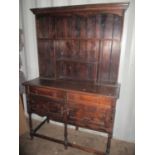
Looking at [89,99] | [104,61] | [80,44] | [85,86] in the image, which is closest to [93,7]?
[80,44]

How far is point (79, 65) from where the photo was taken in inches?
76.2

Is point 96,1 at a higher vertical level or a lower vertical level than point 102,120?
higher

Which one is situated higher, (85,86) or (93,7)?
(93,7)

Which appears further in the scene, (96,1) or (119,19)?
(96,1)

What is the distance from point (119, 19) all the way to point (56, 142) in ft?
6.23

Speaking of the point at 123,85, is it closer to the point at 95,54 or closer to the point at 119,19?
the point at 95,54

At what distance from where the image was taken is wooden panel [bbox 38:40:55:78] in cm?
202

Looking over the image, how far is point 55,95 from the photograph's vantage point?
1739 millimetres

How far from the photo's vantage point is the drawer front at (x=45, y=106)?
5.82ft

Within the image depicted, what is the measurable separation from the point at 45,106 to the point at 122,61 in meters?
1.23

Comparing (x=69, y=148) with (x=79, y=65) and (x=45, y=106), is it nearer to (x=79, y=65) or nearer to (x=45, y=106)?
(x=45, y=106)

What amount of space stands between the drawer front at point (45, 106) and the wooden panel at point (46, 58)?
1.41 ft

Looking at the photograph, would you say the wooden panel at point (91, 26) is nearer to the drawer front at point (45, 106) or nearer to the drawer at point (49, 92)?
the drawer at point (49, 92)
